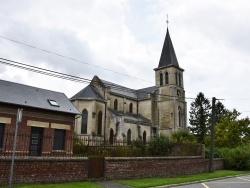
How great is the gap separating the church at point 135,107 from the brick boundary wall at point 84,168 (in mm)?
18531

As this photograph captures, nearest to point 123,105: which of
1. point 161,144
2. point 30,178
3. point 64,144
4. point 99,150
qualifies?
point 64,144

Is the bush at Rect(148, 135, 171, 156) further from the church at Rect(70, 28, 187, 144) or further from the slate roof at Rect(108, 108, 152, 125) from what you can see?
the slate roof at Rect(108, 108, 152, 125)

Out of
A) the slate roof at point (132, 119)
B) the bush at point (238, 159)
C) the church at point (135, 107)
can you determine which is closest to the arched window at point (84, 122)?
the church at point (135, 107)

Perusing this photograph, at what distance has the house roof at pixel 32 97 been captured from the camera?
19.9 m

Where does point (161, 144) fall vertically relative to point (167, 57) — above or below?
below

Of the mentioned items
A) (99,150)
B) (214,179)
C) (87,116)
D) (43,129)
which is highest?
(87,116)

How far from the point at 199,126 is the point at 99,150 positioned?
50.8 meters

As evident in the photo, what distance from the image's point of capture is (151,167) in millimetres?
16172

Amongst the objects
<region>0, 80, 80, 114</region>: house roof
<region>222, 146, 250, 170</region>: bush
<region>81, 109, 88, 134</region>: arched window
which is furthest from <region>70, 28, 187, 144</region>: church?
<region>222, 146, 250, 170</region>: bush

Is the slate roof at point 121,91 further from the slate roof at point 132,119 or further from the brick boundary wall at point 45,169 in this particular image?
the brick boundary wall at point 45,169

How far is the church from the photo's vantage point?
38.1 m

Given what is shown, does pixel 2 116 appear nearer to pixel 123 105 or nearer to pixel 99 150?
pixel 99 150

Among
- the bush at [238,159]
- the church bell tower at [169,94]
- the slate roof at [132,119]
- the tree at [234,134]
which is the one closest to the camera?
the bush at [238,159]

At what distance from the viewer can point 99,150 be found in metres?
15.5
